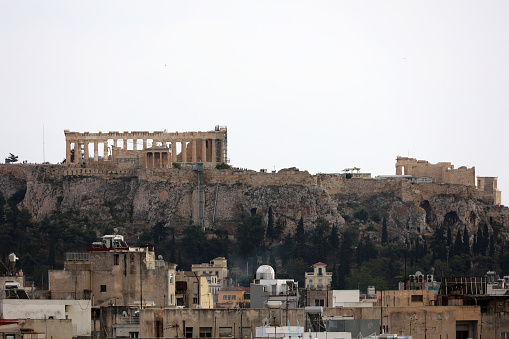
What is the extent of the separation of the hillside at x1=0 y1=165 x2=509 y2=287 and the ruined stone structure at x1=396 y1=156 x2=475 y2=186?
11.6 ft

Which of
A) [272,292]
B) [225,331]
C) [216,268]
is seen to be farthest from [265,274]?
[216,268]

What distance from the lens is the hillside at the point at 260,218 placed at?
134 m

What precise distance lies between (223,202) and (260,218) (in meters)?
4.12

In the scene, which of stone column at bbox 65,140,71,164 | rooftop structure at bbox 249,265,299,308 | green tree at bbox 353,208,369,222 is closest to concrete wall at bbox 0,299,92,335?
rooftop structure at bbox 249,265,299,308

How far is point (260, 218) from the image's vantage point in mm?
140250

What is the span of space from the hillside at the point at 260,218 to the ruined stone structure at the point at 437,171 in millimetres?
3537

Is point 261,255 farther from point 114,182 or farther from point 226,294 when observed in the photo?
point 226,294

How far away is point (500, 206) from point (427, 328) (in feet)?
339

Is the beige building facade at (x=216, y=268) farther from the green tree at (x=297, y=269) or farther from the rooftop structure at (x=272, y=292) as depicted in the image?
the rooftop structure at (x=272, y=292)

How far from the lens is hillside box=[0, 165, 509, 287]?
5285 inches

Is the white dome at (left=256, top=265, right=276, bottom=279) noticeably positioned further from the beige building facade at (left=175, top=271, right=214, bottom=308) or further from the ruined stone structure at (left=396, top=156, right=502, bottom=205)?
the ruined stone structure at (left=396, top=156, right=502, bottom=205)

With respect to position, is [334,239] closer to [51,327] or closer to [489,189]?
[489,189]

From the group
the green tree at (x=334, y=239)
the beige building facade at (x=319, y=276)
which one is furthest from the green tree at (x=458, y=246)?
the beige building facade at (x=319, y=276)

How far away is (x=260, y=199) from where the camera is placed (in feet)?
466
